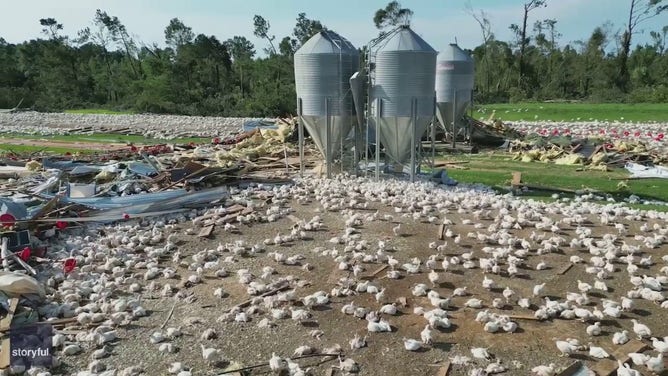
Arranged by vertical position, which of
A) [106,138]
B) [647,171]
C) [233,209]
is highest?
[106,138]

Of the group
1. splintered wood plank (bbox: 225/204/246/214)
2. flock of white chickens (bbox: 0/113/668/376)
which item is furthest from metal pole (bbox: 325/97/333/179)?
splintered wood plank (bbox: 225/204/246/214)

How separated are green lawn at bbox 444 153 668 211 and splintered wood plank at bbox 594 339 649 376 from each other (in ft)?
22.9

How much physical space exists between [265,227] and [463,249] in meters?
A: 4.10

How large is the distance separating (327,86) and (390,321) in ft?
29.5

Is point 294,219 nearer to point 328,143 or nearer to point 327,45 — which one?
point 328,143

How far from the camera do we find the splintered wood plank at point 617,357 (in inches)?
223

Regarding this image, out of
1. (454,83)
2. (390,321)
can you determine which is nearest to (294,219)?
(390,321)

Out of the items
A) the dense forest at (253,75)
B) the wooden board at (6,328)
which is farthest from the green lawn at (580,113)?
the wooden board at (6,328)

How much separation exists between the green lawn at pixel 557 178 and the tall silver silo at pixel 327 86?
157 inches

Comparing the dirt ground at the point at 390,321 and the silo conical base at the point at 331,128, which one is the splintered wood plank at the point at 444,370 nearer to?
the dirt ground at the point at 390,321

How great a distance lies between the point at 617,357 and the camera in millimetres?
5926

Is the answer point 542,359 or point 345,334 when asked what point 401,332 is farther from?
point 542,359

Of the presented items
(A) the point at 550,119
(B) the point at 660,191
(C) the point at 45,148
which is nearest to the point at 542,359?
(B) the point at 660,191

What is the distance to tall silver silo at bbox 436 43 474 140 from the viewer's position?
22516 mm
